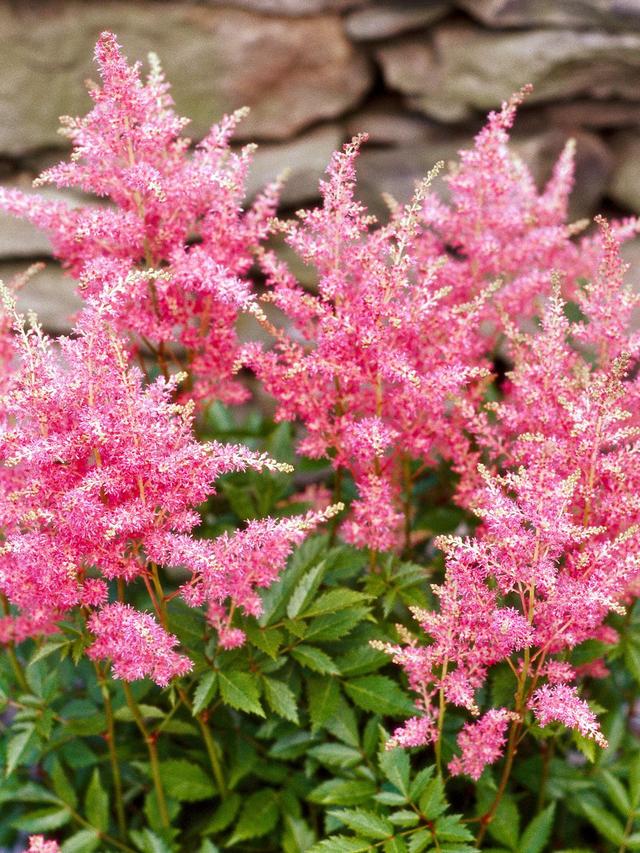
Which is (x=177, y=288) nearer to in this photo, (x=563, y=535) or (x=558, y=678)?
(x=563, y=535)

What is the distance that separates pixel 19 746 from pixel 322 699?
62 centimetres

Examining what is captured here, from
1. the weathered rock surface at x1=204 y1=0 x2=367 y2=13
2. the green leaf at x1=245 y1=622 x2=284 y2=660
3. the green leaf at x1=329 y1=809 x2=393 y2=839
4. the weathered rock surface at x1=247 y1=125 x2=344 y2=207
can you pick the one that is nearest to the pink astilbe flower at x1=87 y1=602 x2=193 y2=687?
the green leaf at x1=245 y1=622 x2=284 y2=660

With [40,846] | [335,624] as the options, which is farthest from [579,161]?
[40,846]

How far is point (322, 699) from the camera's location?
2090 millimetres

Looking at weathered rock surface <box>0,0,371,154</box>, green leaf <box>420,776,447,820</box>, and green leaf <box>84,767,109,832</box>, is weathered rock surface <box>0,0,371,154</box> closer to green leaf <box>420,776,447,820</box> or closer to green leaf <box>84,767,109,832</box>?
green leaf <box>84,767,109,832</box>

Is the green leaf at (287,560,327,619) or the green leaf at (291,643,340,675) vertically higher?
the green leaf at (287,560,327,619)

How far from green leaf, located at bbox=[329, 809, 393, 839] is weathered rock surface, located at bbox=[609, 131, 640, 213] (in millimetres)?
3533

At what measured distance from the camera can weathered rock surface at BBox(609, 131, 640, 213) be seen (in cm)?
464

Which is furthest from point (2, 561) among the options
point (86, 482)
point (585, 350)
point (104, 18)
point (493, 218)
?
point (104, 18)

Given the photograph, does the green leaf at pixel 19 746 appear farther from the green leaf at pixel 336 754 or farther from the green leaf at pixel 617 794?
the green leaf at pixel 617 794

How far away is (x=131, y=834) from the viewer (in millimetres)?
2207

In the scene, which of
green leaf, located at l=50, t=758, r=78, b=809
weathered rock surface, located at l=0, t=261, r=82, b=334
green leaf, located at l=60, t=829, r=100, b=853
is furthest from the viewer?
weathered rock surface, located at l=0, t=261, r=82, b=334

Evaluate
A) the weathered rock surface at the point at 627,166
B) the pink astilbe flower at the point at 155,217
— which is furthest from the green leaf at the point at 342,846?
the weathered rock surface at the point at 627,166

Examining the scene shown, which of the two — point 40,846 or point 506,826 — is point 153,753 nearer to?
point 40,846
